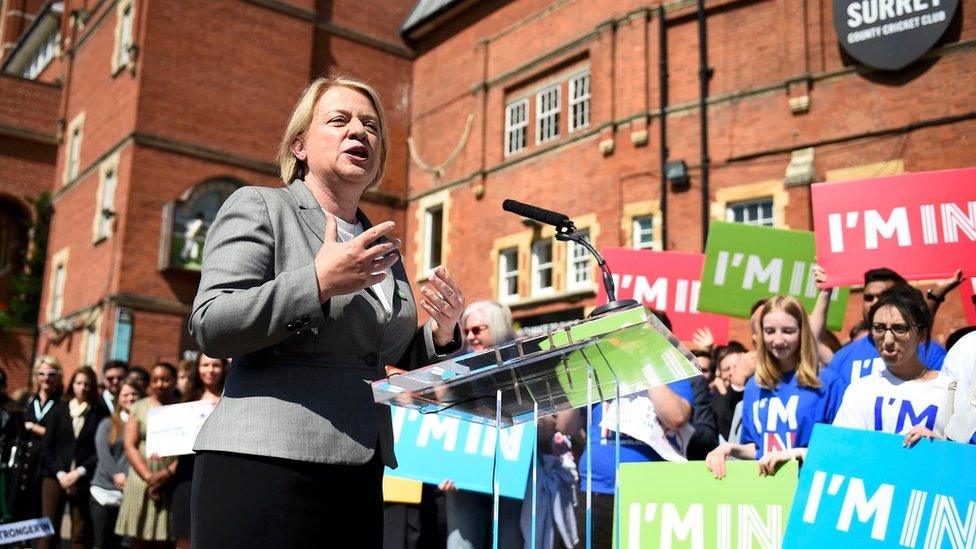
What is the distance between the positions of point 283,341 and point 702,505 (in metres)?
3.01

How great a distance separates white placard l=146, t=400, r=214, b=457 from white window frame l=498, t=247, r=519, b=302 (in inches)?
644

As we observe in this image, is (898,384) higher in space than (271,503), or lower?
higher

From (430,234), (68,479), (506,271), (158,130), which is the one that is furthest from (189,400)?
(430,234)

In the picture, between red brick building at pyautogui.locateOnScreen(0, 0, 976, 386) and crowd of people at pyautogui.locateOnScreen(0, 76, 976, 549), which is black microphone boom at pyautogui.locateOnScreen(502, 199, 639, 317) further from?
red brick building at pyautogui.locateOnScreen(0, 0, 976, 386)

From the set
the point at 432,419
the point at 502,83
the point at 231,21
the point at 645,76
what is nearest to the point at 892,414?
the point at 432,419

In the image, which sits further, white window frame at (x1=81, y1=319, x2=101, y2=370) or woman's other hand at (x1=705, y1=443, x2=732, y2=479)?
white window frame at (x1=81, y1=319, x2=101, y2=370)

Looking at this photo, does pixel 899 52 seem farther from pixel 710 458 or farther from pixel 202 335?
pixel 202 335

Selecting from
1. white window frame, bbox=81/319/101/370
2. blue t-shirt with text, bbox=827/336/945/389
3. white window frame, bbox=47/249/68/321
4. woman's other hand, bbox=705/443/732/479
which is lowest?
woman's other hand, bbox=705/443/732/479

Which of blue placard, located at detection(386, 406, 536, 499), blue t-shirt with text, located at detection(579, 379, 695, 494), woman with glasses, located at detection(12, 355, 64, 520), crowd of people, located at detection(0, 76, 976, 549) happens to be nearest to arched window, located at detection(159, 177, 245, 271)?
crowd of people, located at detection(0, 76, 976, 549)

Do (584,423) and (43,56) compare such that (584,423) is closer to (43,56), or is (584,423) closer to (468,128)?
(468,128)

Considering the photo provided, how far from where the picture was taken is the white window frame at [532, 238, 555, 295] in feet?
73.2

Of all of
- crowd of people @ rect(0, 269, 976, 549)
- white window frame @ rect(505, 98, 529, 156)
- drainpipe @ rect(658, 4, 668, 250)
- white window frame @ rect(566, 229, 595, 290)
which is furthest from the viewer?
white window frame @ rect(505, 98, 529, 156)

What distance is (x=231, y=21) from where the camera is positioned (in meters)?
24.7

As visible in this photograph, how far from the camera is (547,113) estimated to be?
23.1m
